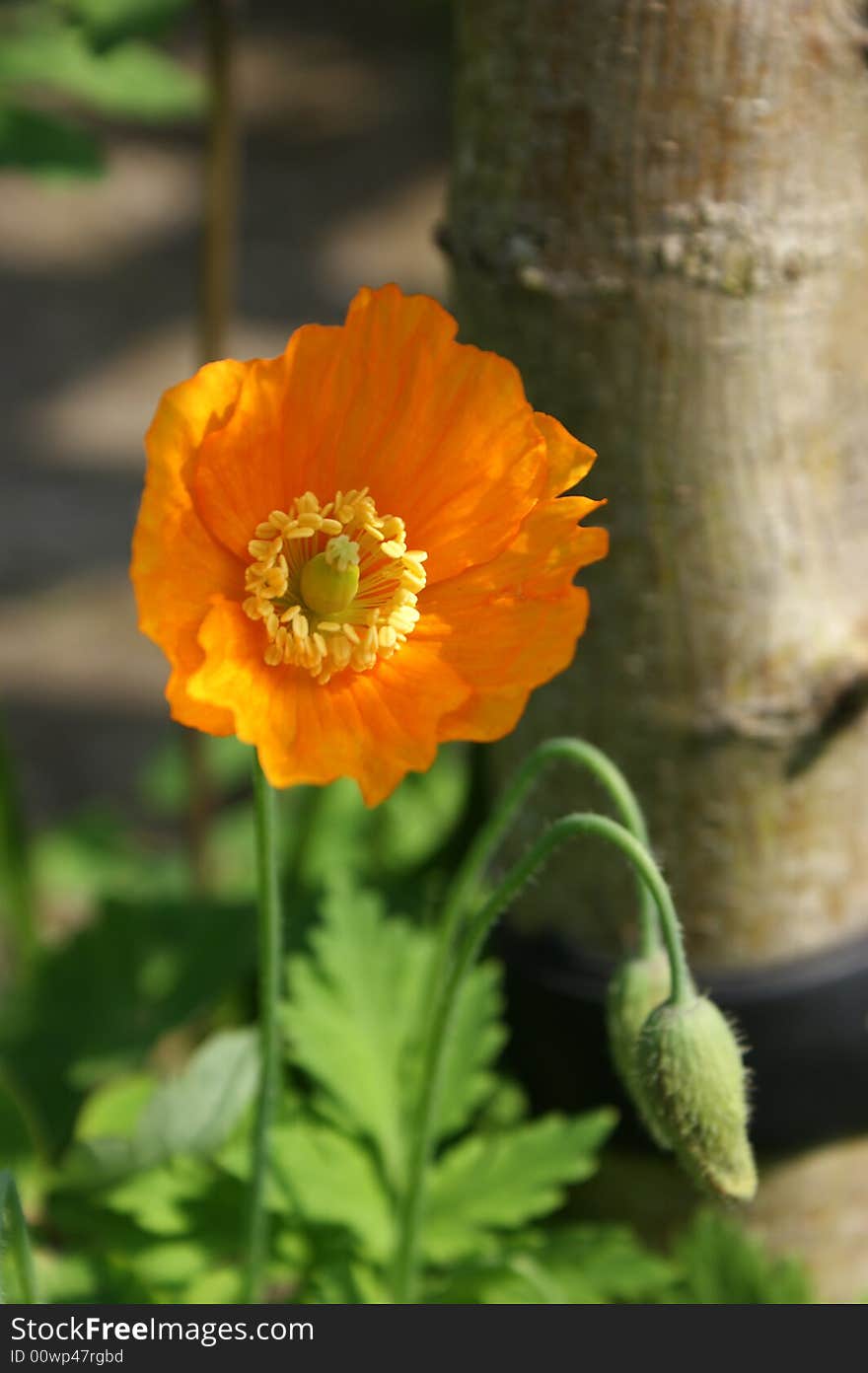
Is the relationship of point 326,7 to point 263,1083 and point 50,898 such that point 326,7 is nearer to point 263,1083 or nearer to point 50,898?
point 50,898

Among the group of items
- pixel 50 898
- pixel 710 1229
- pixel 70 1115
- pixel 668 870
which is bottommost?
pixel 50 898

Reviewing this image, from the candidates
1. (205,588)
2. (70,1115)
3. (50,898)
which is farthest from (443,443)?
(50,898)

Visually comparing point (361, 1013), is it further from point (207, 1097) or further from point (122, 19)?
point (122, 19)

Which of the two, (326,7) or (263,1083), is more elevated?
(326,7)

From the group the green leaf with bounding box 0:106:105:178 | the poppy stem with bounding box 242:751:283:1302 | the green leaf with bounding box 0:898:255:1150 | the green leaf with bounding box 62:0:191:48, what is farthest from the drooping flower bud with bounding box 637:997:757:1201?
the green leaf with bounding box 0:106:105:178

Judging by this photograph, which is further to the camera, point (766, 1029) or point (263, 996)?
point (766, 1029)

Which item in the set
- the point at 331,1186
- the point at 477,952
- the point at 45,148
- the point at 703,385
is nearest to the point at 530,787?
the point at 477,952
